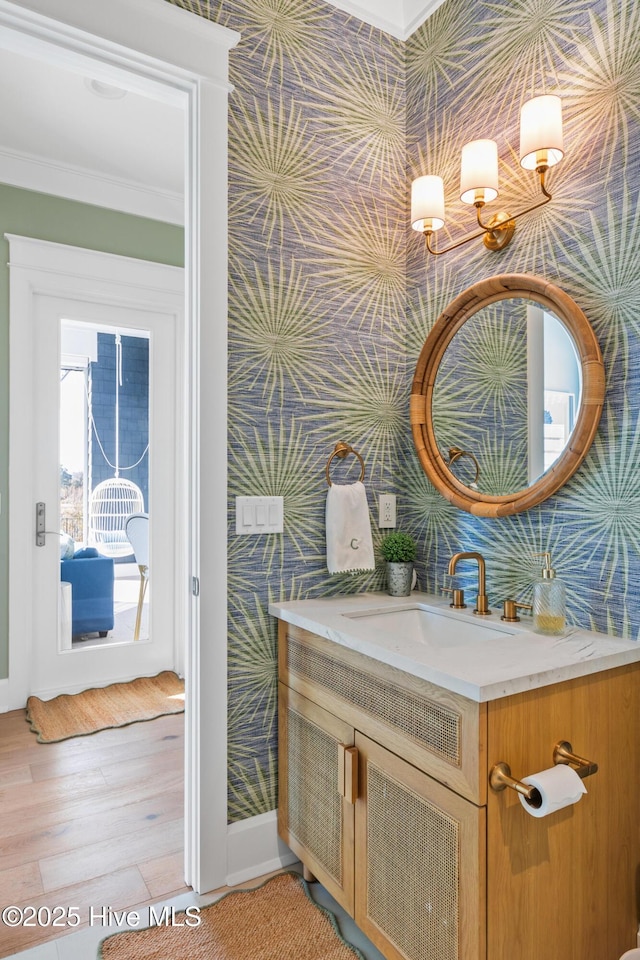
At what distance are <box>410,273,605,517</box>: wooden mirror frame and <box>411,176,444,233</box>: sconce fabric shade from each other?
25 centimetres

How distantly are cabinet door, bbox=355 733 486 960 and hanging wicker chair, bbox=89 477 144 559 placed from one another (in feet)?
7.70

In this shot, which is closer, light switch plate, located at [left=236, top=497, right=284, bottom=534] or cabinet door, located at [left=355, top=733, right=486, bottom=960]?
cabinet door, located at [left=355, top=733, right=486, bottom=960]

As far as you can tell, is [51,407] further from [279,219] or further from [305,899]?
[305,899]

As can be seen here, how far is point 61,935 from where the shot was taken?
61.3 inches

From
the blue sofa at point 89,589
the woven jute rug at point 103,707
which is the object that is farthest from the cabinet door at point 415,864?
the blue sofa at point 89,589

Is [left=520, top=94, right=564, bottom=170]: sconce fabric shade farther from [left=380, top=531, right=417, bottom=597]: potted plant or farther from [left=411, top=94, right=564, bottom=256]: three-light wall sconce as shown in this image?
[left=380, top=531, right=417, bottom=597]: potted plant

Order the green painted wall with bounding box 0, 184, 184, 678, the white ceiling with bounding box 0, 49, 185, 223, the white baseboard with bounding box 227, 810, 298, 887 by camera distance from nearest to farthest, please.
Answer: the white baseboard with bounding box 227, 810, 298, 887 → the white ceiling with bounding box 0, 49, 185, 223 → the green painted wall with bounding box 0, 184, 184, 678

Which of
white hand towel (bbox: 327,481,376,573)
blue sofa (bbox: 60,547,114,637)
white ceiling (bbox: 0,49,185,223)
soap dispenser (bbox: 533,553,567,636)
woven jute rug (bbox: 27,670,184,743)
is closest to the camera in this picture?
soap dispenser (bbox: 533,553,567,636)

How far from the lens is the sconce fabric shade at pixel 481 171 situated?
163cm

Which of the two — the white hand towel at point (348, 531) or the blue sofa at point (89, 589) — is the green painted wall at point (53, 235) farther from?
the white hand towel at point (348, 531)

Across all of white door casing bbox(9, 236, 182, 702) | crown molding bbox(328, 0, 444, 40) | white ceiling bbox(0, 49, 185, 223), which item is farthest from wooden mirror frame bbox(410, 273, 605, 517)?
white door casing bbox(9, 236, 182, 702)

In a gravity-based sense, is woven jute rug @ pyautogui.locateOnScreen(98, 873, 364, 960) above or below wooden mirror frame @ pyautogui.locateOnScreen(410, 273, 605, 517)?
below

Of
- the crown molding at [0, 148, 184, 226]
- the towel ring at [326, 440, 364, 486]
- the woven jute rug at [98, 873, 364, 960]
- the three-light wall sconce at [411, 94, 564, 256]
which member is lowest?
the woven jute rug at [98, 873, 364, 960]

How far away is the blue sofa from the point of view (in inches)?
129
